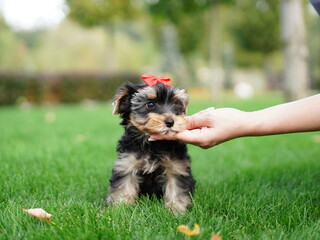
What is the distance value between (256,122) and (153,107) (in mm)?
951

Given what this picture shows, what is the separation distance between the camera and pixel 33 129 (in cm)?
855

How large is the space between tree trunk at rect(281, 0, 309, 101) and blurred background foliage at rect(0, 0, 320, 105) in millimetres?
9930

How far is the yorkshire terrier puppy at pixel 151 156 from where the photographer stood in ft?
10.7

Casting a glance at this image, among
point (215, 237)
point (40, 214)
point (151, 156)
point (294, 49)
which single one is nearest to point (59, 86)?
point (294, 49)

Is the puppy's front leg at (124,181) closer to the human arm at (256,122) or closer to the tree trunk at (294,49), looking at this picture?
the human arm at (256,122)

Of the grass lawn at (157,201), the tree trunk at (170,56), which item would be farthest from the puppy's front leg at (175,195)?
the tree trunk at (170,56)

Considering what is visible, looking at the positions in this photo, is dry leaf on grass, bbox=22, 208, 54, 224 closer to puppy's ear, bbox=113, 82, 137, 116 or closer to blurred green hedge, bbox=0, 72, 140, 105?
puppy's ear, bbox=113, 82, 137, 116

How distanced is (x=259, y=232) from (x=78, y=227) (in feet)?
4.08

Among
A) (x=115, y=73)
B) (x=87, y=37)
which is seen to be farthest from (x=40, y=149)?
(x=87, y=37)

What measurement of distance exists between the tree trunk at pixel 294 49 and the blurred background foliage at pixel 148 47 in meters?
9.93

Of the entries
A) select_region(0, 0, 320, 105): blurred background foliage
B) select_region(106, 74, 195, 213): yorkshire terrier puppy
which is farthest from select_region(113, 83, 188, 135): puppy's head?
select_region(0, 0, 320, 105): blurred background foliage

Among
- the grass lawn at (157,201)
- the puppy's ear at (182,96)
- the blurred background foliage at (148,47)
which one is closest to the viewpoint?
the grass lawn at (157,201)

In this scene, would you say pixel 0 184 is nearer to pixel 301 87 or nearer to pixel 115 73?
pixel 301 87

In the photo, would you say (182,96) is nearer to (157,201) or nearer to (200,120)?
(200,120)
